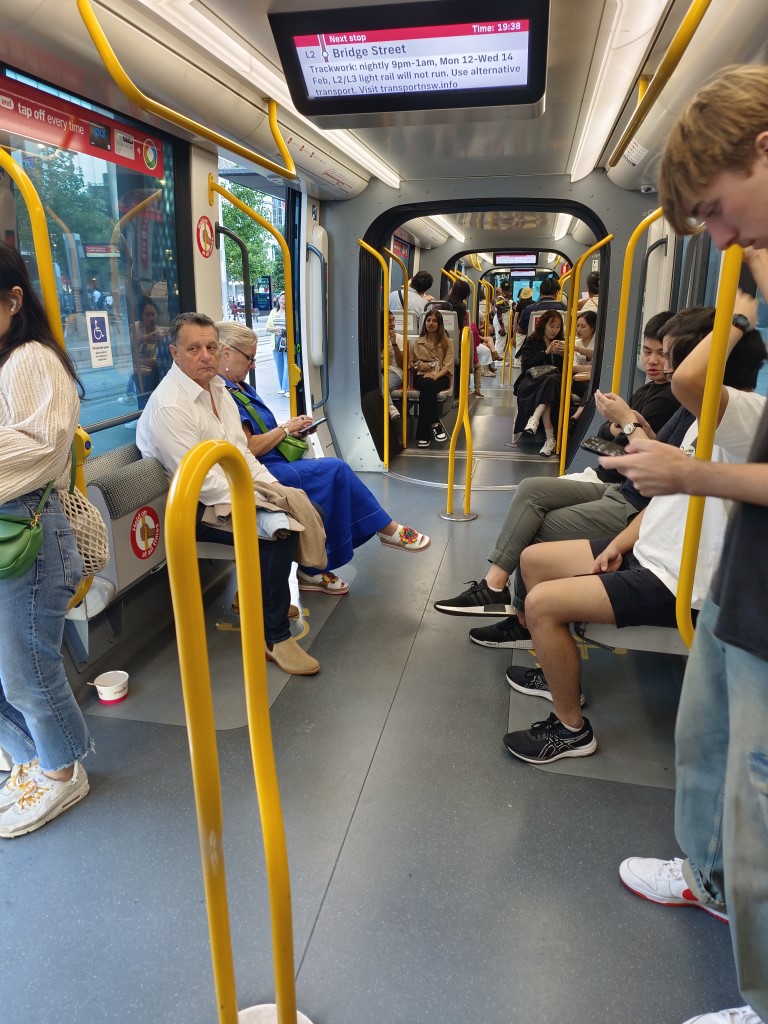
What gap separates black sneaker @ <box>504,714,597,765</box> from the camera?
8.52 ft

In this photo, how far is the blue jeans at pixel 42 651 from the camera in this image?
2.10m

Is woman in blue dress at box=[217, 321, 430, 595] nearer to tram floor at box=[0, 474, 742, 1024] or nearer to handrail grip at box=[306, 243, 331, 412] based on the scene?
tram floor at box=[0, 474, 742, 1024]

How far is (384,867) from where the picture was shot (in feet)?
6.97

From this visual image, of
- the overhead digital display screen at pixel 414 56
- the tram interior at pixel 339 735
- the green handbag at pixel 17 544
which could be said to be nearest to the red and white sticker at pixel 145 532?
the tram interior at pixel 339 735

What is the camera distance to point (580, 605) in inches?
95.7

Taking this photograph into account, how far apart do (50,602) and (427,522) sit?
346 cm

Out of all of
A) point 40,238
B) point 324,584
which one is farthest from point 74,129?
point 324,584

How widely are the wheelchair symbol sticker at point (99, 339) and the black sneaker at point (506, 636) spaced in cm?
226

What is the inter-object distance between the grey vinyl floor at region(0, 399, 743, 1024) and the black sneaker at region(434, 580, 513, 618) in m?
0.36

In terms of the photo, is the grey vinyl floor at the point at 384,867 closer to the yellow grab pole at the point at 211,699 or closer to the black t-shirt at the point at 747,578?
the yellow grab pole at the point at 211,699

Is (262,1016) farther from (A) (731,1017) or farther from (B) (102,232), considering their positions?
(B) (102,232)

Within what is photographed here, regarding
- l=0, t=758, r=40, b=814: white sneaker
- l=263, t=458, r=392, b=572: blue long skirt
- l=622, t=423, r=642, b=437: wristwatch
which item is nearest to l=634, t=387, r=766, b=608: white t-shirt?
l=622, t=423, r=642, b=437: wristwatch

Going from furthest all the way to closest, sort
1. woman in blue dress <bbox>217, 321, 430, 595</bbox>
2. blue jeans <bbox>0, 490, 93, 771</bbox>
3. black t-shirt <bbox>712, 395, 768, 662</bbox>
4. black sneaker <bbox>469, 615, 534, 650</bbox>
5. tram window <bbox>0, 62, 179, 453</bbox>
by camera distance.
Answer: woman in blue dress <bbox>217, 321, 430, 595</bbox>, black sneaker <bbox>469, 615, 534, 650</bbox>, tram window <bbox>0, 62, 179, 453</bbox>, blue jeans <bbox>0, 490, 93, 771</bbox>, black t-shirt <bbox>712, 395, 768, 662</bbox>

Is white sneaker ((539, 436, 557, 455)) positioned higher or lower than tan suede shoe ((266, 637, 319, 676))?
higher
